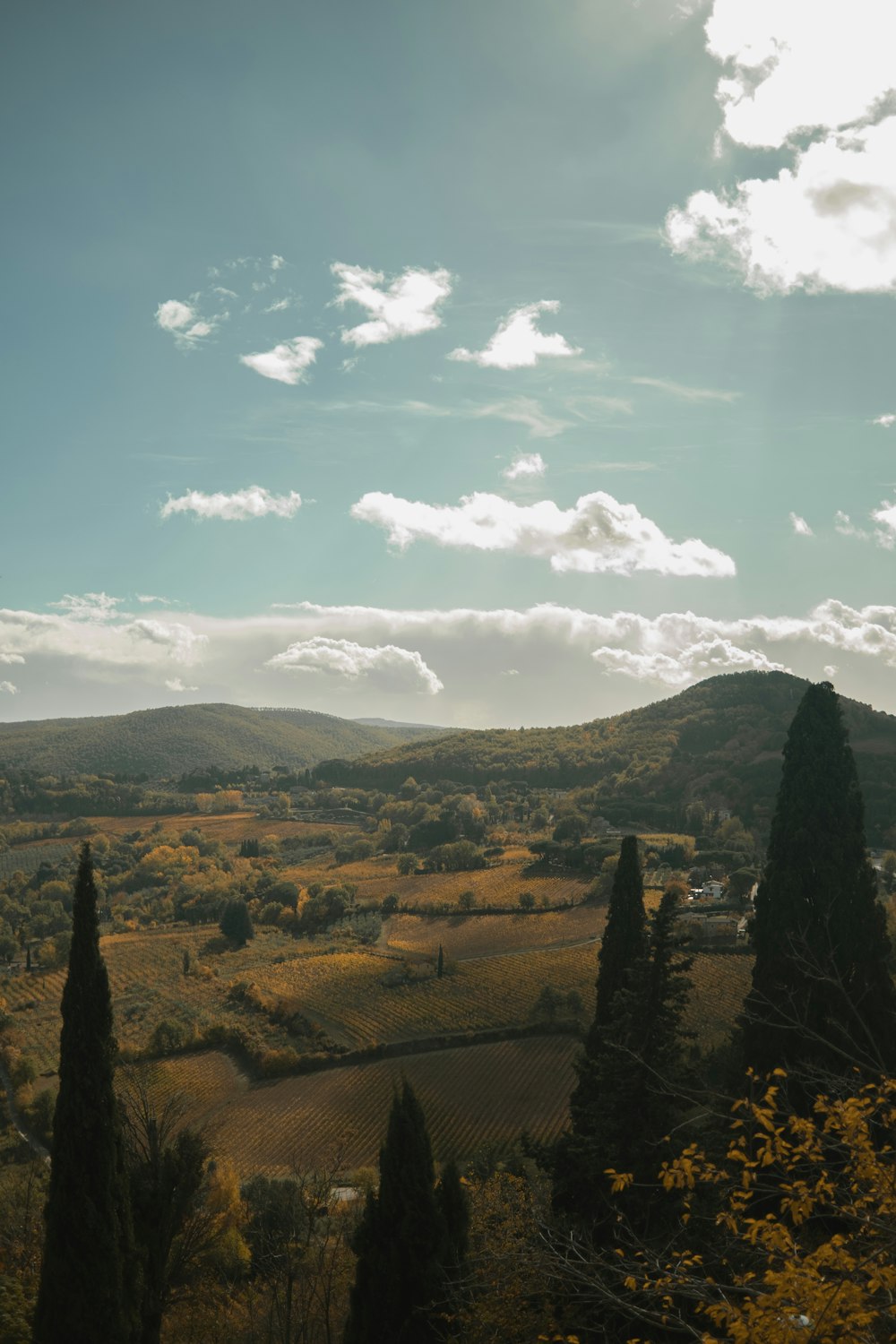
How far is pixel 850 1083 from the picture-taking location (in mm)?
7707

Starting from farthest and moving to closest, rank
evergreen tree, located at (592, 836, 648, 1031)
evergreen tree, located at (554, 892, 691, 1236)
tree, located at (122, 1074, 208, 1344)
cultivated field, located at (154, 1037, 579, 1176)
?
1. cultivated field, located at (154, 1037, 579, 1176)
2. evergreen tree, located at (592, 836, 648, 1031)
3. evergreen tree, located at (554, 892, 691, 1236)
4. tree, located at (122, 1074, 208, 1344)

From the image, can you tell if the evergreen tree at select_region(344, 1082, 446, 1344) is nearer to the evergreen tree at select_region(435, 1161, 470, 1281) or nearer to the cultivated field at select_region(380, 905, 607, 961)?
the evergreen tree at select_region(435, 1161, 470, 1281)

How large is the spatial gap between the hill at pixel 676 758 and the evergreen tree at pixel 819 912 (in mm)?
73774

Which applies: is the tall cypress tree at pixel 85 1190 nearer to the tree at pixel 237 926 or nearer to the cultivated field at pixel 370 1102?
the cultivated field at pixel 370 1102

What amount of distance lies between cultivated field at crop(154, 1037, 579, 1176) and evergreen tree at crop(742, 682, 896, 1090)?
2098 cm

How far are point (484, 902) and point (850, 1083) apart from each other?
257 ft

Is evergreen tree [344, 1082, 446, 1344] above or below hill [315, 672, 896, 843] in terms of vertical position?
below

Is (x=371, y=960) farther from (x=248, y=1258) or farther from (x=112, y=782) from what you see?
Result: (x=112, y=782)

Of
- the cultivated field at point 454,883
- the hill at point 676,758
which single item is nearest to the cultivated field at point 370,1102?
the cultivated field at point 454,883

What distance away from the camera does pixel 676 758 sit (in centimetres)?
14012

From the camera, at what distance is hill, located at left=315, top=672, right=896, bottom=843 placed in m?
112

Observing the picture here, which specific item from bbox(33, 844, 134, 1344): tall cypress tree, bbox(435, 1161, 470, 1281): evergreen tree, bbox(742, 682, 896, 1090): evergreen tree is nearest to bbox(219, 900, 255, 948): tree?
bbox(435, 1161, 470, 1281): evergreen tree

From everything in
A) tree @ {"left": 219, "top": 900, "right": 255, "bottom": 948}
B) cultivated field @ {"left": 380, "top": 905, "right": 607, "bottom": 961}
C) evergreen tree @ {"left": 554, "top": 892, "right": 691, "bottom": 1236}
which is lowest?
tree @ {"left": 219, "top": 900, "right": 255, "bottom": 948}

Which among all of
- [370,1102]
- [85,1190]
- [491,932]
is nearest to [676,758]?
[491,932]
